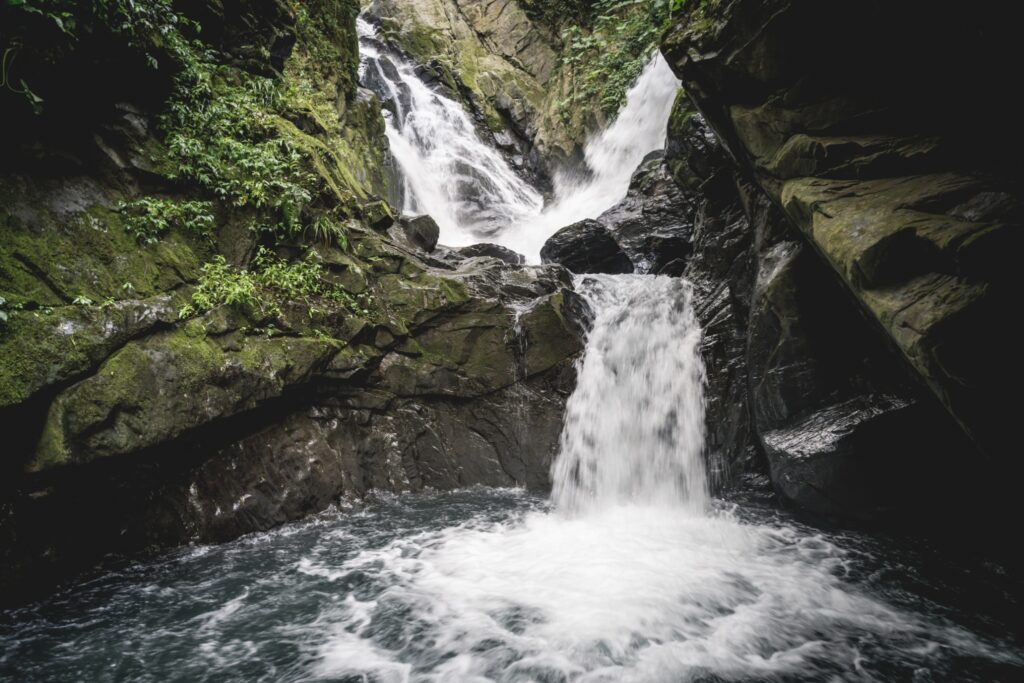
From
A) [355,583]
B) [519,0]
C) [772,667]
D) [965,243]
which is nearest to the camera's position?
[965,243]

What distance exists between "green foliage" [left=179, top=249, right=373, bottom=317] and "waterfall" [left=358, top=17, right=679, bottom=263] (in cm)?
950

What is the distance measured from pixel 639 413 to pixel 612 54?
50.3 ft

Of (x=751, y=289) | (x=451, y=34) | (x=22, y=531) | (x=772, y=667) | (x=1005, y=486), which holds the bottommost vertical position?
(x=772, y=667)

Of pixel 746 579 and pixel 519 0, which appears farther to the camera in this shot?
pixel 519 0

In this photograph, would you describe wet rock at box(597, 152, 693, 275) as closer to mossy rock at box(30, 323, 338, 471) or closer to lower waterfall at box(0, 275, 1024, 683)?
lower waterfall at box(0, 275, 1024, 683)

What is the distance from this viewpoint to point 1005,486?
15.9ft

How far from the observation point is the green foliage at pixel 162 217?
214 inches

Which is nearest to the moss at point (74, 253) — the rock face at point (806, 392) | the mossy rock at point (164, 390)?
the mossy rock at point (164, 390)

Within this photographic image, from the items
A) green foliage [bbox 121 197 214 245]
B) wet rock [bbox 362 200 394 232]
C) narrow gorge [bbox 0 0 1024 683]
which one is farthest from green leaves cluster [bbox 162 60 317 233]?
wet rock [bbox 362 200 394 232]

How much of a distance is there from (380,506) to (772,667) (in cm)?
477

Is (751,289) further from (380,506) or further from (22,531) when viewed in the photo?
(22,531)

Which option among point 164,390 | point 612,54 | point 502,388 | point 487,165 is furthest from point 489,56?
point 164,390

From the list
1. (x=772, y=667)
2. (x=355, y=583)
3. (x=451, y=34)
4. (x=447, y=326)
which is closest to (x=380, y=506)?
(x=355, y=583)

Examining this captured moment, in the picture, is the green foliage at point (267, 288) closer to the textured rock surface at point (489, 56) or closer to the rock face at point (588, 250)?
the rock face at point (588, 250)
